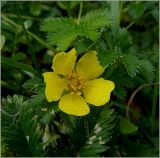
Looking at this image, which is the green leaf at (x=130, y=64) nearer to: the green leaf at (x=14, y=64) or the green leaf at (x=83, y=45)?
the green leaf at (x=83, y=45)

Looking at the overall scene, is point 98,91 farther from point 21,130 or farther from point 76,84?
point 21,130

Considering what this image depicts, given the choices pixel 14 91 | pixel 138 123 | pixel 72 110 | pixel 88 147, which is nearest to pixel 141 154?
pixel 138 123

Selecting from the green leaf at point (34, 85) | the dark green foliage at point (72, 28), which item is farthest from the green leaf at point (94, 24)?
the green leaf at point (34, 85)

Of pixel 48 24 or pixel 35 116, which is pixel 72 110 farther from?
pixel 48 24

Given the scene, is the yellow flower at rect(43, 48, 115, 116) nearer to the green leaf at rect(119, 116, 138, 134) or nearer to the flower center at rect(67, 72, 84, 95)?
the flower center at rect(67, 72, 84, 95)

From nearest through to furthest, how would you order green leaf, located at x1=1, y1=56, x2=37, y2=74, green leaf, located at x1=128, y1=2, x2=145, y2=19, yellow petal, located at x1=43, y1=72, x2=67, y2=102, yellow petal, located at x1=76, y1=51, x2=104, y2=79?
yellow petal, located at x1=43, y1=72, x2=67, y2=102, yellow petal, located at x1=76, y1=51, x2=104, y2=79, green leaf, located at x1=1, y1=56, x2=37, y2=74, green leaf, located at x1=128, y1=2, x2=145, y2=19

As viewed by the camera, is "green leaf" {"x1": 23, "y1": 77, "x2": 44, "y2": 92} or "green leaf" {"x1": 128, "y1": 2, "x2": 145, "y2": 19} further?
"green leaf" {"x1": 128, "y1": 2, "x2": 145, "y2": 19}

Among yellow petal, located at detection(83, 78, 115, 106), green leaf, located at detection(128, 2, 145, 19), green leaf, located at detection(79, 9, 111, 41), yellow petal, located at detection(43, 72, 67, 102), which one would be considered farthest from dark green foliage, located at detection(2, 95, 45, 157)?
green leaf, located at detection(128, 2, 145, 19)
